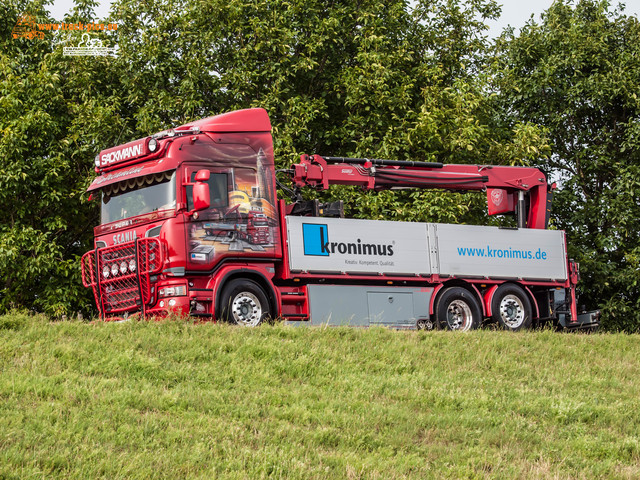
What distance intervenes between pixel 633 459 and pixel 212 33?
705 inches

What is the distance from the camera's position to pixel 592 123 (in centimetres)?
2919

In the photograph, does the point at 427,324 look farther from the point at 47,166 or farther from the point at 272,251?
the point at 47,166

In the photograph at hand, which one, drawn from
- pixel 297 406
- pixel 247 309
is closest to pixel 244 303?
pixel 247 309

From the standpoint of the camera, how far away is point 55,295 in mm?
21766

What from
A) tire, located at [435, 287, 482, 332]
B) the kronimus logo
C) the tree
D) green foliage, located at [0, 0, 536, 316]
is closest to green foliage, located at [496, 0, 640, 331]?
green foliage, located at [0, 0, 536, 316]

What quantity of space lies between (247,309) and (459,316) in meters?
5.19

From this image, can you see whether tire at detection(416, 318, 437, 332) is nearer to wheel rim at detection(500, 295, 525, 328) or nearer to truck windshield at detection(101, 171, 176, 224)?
wheel rim at detection(500, 295, 525, 328)

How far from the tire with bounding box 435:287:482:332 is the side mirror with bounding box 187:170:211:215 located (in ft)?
19.1

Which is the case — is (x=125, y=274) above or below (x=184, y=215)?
below

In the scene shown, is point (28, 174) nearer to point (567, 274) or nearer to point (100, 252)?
point (100, 252)

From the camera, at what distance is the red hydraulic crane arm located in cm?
1806

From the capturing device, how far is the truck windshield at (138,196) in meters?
14.9

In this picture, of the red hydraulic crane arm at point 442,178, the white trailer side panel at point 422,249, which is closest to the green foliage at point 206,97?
the red hydraulic crane arm at point 442,178

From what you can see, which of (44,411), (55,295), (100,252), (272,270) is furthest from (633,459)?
(55,295)
